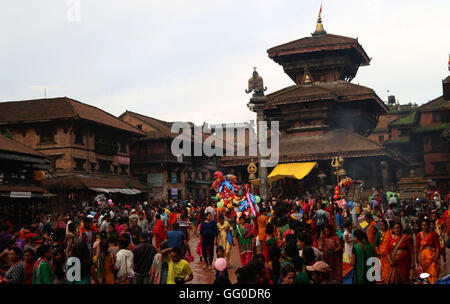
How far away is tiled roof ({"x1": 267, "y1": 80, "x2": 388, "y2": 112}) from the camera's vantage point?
120 feet

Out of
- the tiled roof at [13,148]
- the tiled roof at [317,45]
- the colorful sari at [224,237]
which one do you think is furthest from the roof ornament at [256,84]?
the colorful sari at [224,237]

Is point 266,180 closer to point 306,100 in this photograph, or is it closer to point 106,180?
point 306,100

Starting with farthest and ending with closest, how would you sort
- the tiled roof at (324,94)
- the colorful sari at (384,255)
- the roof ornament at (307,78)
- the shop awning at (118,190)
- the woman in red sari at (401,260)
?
1. the shop awning at (118,190)
2. the roof ornament at (307,78)
3. the tiled roof at (324,94)
4. the colorful sari at (384,255)
5. the woman in red sari at (401,260)

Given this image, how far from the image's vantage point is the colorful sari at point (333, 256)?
9.88 m

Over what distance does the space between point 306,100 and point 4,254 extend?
2907 cm

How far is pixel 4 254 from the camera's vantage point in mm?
10266

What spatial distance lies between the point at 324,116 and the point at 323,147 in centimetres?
371

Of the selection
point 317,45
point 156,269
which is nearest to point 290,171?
point 317,45

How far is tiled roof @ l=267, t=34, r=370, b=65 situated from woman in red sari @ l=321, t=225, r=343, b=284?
3239 cm

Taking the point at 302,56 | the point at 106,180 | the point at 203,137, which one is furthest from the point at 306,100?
the point at 203,137

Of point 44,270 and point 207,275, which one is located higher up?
point 44,270

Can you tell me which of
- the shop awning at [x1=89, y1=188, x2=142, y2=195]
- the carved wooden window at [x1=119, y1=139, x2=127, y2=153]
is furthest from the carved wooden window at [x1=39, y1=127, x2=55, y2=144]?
the carved wooden window at [x1=119, y1=139, x2=127, y2=153]

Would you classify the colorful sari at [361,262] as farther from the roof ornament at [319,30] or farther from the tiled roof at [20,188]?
the roof ornament at [319,30]

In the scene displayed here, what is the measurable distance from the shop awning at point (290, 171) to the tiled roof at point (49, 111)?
17.8m
